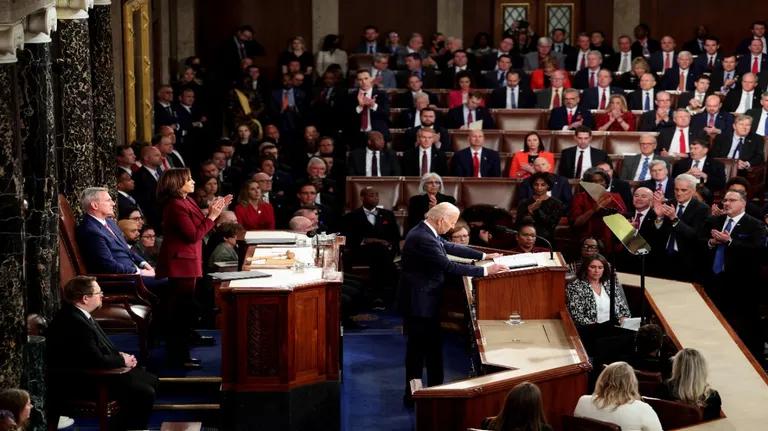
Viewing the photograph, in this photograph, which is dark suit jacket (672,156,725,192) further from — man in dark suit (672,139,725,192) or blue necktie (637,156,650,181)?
blue necktie (637,156,650,181)

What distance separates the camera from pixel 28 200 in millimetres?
8086

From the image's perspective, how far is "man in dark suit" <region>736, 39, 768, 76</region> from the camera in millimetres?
16141

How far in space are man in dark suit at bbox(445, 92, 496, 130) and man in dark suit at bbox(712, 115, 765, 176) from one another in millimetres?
2609

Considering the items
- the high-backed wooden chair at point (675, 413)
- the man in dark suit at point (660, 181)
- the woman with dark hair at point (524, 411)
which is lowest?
→ the high-backed wooden chair at point (675, 413)

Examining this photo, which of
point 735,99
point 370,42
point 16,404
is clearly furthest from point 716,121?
point 16,404

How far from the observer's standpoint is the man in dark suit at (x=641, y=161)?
43.1 ft

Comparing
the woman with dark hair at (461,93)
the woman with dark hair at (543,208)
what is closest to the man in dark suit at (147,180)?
the woman with dark hair at (543,208)

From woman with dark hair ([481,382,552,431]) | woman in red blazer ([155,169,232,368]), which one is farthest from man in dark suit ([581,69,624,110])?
woman with dark hair ([481,382,552,431])

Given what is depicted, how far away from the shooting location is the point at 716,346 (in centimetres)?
915

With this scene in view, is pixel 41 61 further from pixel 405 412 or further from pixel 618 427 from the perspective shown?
pixel 618 427

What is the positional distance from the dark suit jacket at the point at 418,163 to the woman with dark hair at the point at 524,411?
23.4ft

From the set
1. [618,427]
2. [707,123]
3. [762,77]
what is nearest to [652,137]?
[707,123]

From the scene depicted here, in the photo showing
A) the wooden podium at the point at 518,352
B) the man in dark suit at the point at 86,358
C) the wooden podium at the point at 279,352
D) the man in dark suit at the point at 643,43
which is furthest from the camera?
the man in dark suit at the point at 643,43

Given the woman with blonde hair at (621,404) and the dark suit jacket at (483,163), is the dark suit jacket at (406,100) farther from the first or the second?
the woman with blonde hair at (621,404)
